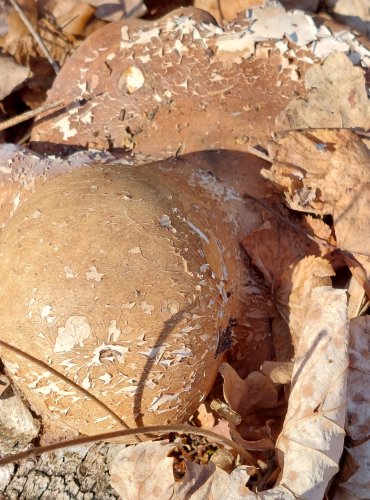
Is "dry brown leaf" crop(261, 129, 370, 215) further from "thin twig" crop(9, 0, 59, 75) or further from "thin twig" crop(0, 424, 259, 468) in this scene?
"thin twig" crop(9, 0, 59, 75)

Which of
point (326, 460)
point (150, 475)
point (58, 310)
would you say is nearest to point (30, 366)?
point (58, 310)

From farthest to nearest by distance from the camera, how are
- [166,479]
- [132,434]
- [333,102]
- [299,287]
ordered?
[333,102] → [299,287] → [166,479] → [132,434]

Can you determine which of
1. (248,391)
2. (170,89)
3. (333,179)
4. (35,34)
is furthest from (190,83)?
(248,391)

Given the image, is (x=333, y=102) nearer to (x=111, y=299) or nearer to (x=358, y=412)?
(x=358, y=412)

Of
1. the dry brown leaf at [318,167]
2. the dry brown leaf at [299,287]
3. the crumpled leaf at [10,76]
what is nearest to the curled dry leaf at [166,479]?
the dry brown leaf at [299,287]

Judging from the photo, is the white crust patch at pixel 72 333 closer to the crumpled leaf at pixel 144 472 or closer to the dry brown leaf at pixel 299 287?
the crumpled leaf at pixel 144 472

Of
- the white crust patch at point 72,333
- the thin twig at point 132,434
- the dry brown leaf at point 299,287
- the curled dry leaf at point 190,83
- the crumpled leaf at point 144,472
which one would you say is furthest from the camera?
the curled dry leaf at point 190,83

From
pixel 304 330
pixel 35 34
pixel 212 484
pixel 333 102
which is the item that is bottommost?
pixel 212 484

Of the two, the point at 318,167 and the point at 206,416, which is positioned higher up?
the point at 318,167
